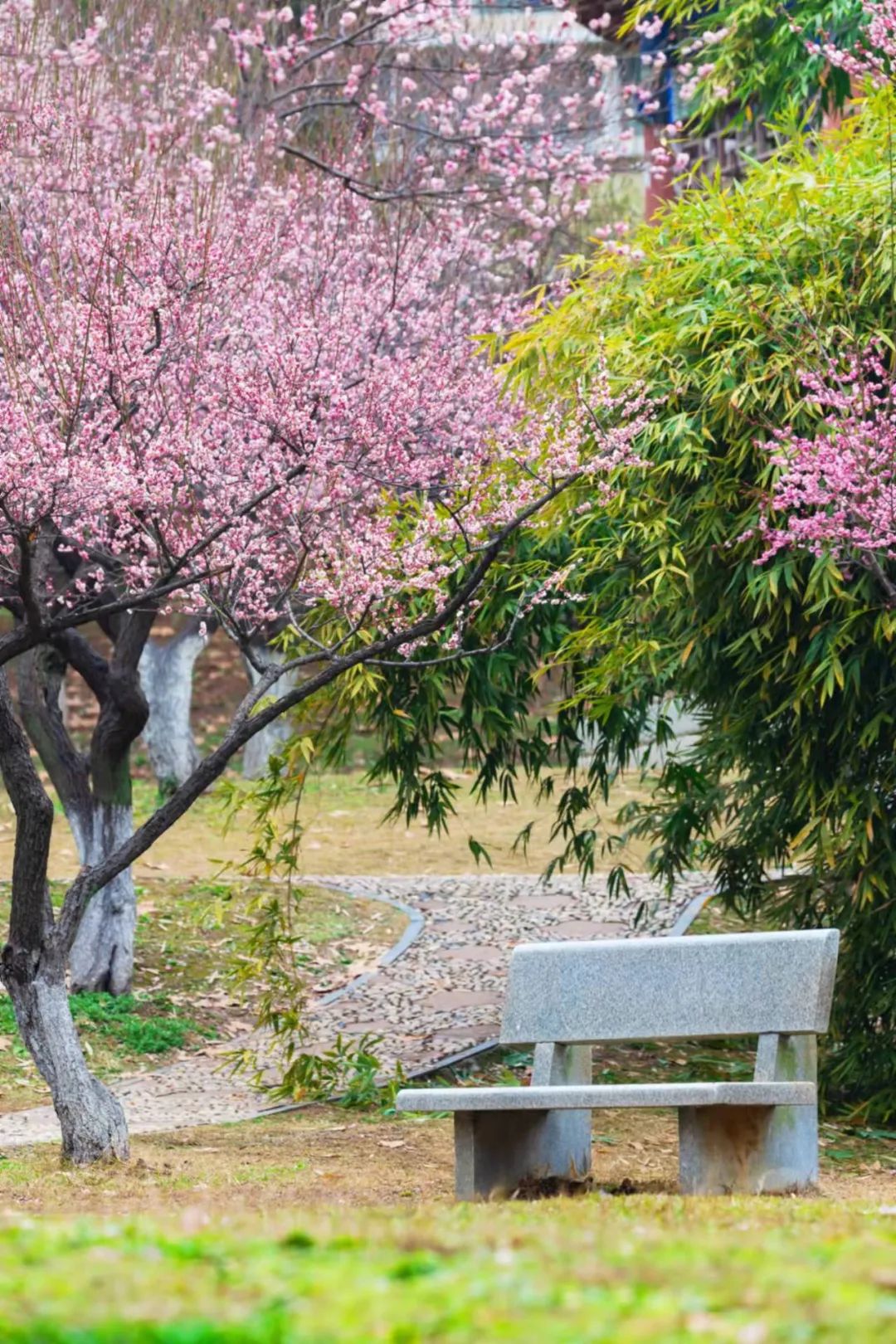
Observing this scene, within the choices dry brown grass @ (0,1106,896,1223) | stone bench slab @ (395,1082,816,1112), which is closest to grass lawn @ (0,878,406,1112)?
dry brown grass @ (0,1106,896,1223)

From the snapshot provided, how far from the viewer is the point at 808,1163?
242 inches

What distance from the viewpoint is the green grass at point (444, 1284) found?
2.73 m

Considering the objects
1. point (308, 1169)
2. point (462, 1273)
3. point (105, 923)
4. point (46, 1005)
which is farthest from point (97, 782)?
point (462, 1273)

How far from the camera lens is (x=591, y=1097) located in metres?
5.83

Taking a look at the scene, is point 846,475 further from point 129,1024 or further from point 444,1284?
point 129,1024

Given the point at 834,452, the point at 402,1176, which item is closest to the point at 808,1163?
the point at 402,1176

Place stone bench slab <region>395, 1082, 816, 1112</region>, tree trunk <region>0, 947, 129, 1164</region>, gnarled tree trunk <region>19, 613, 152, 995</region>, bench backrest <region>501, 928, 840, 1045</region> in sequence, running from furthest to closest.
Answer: gnarled tree trunk <region>19, 613, 152, 995</region> → tree trunk <region>0, 947, 129, 1164</region> → bench backrest <region>501, 928, 840, 1045</region> → stone bench slab <region>395, 1082, 816, 1112</region>

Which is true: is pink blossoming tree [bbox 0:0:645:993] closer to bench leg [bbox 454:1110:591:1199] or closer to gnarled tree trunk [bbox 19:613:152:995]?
gnarled tree trunk [bbox 19:613:152:995]

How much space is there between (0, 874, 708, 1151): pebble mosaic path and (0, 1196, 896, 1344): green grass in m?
5.24

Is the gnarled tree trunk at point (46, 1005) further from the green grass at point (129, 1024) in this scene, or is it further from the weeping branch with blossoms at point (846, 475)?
the green grass at point (129, 1024)

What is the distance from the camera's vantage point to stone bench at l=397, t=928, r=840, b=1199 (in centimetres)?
594

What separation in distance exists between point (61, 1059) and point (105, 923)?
4.65m

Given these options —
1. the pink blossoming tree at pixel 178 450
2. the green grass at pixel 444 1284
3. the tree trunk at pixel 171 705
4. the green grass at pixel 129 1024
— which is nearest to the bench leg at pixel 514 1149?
the pink blossoming tree at pixel 178 450

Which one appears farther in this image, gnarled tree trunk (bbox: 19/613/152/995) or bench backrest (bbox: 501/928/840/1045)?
gnarled tree trunk (bbox: 19/613/152/995)
